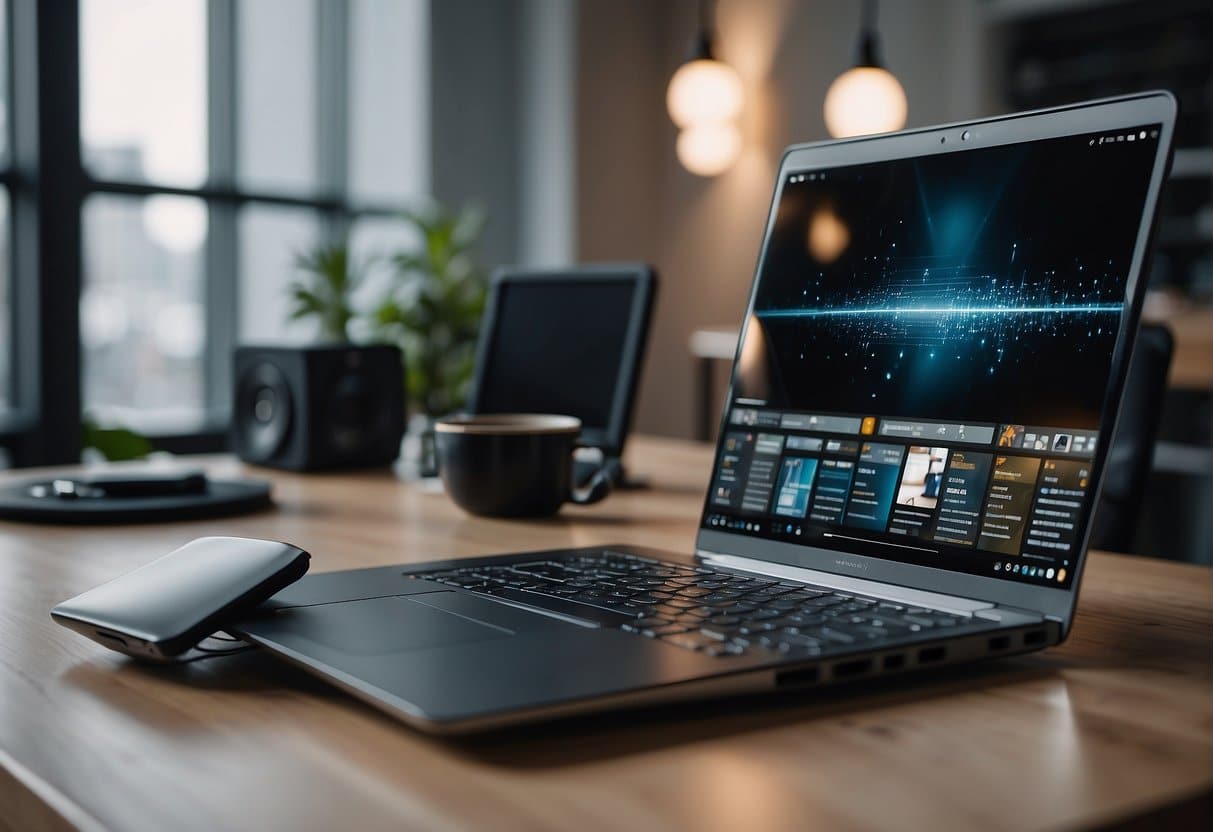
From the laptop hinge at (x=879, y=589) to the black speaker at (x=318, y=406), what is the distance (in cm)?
83

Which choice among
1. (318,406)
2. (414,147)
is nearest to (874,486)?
(318,406)

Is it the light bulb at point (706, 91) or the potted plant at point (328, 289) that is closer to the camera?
the light bulb at point (706, 91)

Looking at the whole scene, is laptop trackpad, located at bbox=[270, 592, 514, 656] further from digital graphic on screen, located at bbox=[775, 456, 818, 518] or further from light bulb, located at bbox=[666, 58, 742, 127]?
light bulb, located at bbox=[666, 58, 742, 127]

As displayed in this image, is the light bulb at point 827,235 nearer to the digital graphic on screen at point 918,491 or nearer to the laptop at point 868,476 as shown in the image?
the laptop at point 868,476

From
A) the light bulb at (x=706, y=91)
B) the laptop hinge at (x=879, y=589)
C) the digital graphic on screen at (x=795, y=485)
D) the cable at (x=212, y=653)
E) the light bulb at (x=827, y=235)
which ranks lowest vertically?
the cable at (x=212, y=653)

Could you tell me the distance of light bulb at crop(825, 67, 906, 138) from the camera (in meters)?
3.10

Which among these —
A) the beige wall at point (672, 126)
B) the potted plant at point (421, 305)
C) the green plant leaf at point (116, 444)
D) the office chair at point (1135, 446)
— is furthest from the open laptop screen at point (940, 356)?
the beige wall at point (672, 126)

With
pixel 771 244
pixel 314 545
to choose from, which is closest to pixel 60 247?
pixel 314 545

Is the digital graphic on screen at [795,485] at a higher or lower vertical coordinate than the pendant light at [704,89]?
lower

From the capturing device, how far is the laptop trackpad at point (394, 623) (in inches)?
22.1

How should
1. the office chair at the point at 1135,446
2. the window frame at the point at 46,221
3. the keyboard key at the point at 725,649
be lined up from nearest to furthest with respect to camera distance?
the keyboard key at the point at 725,649, the office chair at the point at 1135,446, the window frame at the point at 46,221

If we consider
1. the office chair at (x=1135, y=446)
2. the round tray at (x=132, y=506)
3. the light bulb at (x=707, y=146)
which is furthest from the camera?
the light bulb at (x=707, y=146)

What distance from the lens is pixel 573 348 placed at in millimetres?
1474

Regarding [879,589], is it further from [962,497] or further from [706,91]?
[706,91]
